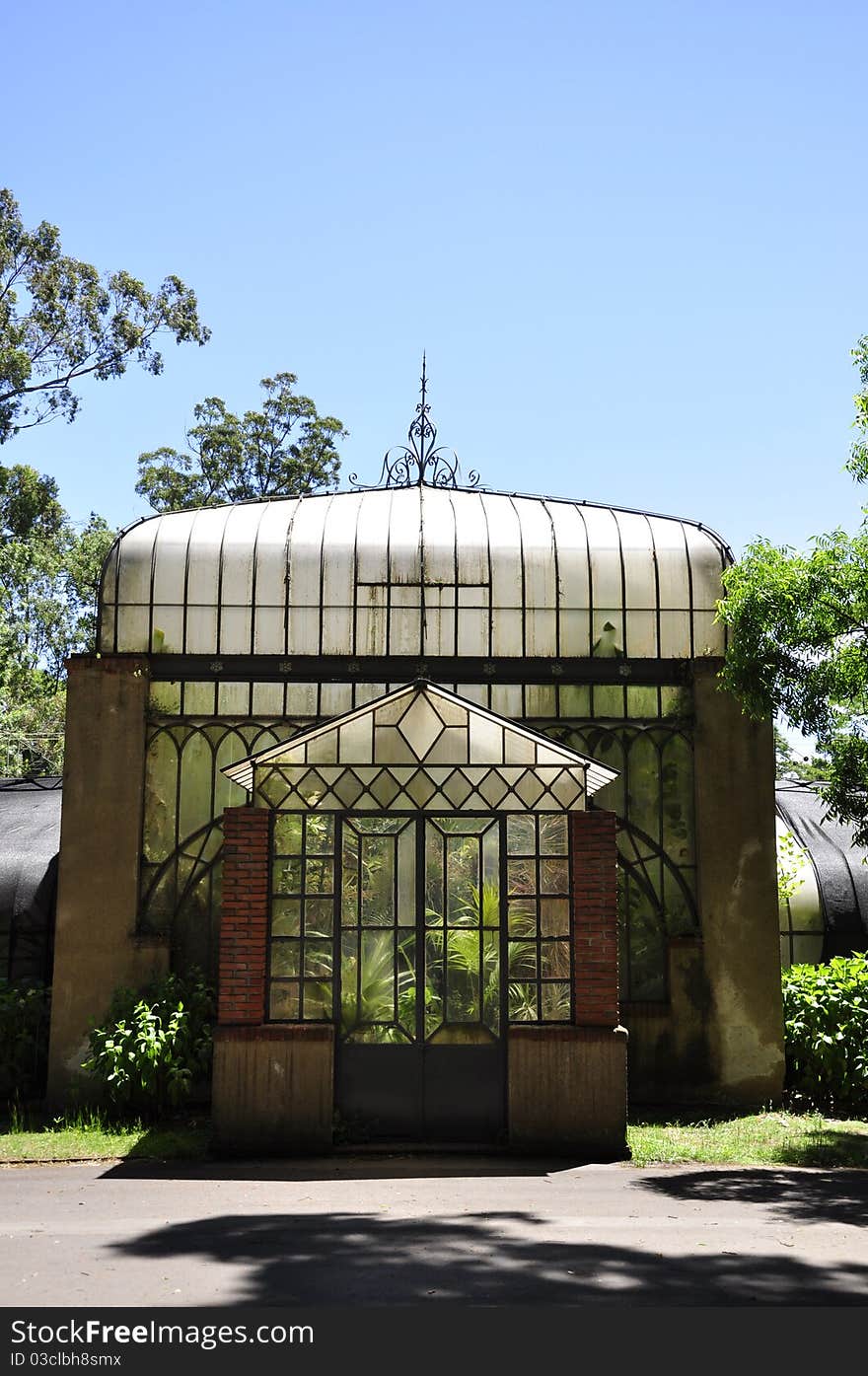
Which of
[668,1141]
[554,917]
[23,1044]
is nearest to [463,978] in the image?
[554,917]

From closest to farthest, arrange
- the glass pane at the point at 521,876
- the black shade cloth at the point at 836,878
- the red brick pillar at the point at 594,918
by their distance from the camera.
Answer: the red brick pillar at the point at 594,918, the glass pane at the point at 521,876, the black shade cloth at the point at 836,878

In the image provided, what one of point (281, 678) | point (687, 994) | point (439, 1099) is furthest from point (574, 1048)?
point (281, 678)

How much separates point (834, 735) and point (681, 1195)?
14.0ft

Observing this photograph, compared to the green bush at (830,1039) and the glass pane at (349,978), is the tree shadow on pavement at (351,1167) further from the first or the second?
the green bush at (830,1039)

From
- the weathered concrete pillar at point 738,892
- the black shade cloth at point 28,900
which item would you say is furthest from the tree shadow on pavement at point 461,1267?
the black shade cloth at point 28,900

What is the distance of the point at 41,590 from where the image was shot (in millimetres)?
33219

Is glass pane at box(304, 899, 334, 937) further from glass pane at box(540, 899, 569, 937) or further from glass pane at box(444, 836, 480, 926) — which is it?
glass pane at box(540, 899, 569, 937)

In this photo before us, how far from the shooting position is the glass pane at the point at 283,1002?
1046cm

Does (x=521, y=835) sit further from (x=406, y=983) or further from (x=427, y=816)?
(x=406, y=983)

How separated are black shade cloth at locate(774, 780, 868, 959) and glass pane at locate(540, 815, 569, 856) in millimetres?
4434

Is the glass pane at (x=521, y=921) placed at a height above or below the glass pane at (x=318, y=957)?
above

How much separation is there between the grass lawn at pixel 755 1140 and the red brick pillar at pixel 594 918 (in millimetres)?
1205

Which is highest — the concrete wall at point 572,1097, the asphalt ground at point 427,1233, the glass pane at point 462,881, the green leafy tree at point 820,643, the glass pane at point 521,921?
the green leafy tree at point 820,643

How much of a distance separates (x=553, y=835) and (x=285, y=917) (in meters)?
2.29
